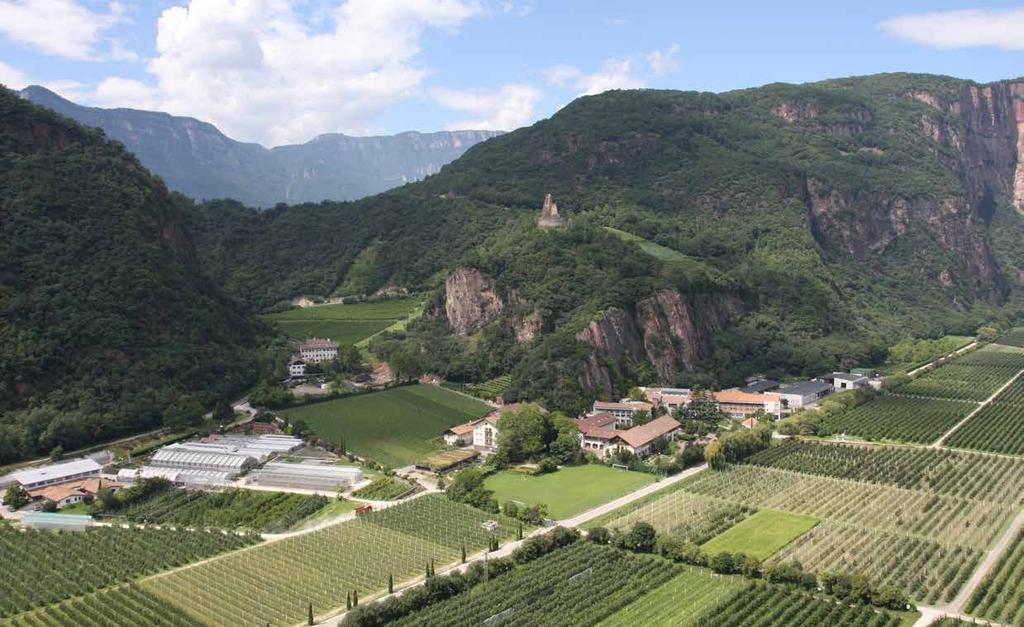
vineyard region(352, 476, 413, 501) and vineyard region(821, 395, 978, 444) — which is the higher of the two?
vineyard region(352, 476, 413, 501)

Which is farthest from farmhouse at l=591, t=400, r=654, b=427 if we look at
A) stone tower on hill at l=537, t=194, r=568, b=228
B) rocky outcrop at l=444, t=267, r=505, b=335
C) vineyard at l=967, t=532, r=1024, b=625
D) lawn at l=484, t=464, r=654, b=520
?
stone tower on hill at l=537, t=194, r=568, b=228

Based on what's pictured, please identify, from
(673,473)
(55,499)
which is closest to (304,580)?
(55,499)

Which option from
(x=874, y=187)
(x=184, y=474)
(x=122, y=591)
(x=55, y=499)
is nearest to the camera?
(x=122, y=591)

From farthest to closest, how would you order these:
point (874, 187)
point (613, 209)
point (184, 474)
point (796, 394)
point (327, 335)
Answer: point (874, 187), point (613, 209), point (327, 335), point (796, 394), point (184, 474)

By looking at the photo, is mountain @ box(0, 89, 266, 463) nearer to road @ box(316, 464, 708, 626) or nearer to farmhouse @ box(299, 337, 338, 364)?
farmhouse @ box(299, 337, 338, 364)

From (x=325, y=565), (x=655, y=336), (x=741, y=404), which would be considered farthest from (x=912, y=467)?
(x=325, y=565)

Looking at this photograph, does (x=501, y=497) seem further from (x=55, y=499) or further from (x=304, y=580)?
(x=55, y=499)

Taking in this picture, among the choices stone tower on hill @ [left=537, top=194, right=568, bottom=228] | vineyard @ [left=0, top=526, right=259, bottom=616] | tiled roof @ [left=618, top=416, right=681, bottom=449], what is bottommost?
tiled roof @ [left=618, top=416, right=681, bottom=449]
